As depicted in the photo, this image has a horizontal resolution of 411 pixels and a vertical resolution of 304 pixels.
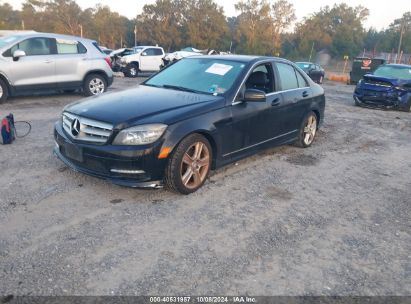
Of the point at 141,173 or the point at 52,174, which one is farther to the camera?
the point at 52,174

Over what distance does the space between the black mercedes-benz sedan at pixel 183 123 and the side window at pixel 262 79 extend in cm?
1

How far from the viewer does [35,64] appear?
30.6ft

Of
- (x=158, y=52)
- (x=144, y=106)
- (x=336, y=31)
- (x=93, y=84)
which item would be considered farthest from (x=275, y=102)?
(x=336, y=31)

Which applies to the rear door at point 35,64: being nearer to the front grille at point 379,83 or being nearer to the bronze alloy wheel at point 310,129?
the bronze alloy wheel at point 310,129

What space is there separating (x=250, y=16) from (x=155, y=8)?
16.8 meters

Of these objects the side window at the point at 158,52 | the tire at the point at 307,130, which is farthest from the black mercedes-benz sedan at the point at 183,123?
the side window at the point at 158,52

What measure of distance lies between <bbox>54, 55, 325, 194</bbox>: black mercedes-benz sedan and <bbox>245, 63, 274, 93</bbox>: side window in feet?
0.05

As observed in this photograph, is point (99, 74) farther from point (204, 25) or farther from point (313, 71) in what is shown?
point (204, 25)

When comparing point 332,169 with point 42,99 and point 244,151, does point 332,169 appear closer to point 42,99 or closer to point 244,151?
point 244,151

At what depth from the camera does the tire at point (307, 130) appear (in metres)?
6.50

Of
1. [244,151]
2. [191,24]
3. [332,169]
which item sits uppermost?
[191,24]

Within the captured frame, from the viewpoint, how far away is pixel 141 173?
3.95 m

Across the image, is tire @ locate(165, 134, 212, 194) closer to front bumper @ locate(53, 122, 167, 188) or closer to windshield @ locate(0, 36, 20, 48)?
front bumper @ locate(53, 122, 167, 188)

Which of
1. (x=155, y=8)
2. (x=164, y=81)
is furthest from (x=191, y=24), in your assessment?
(x=164, y=81)
